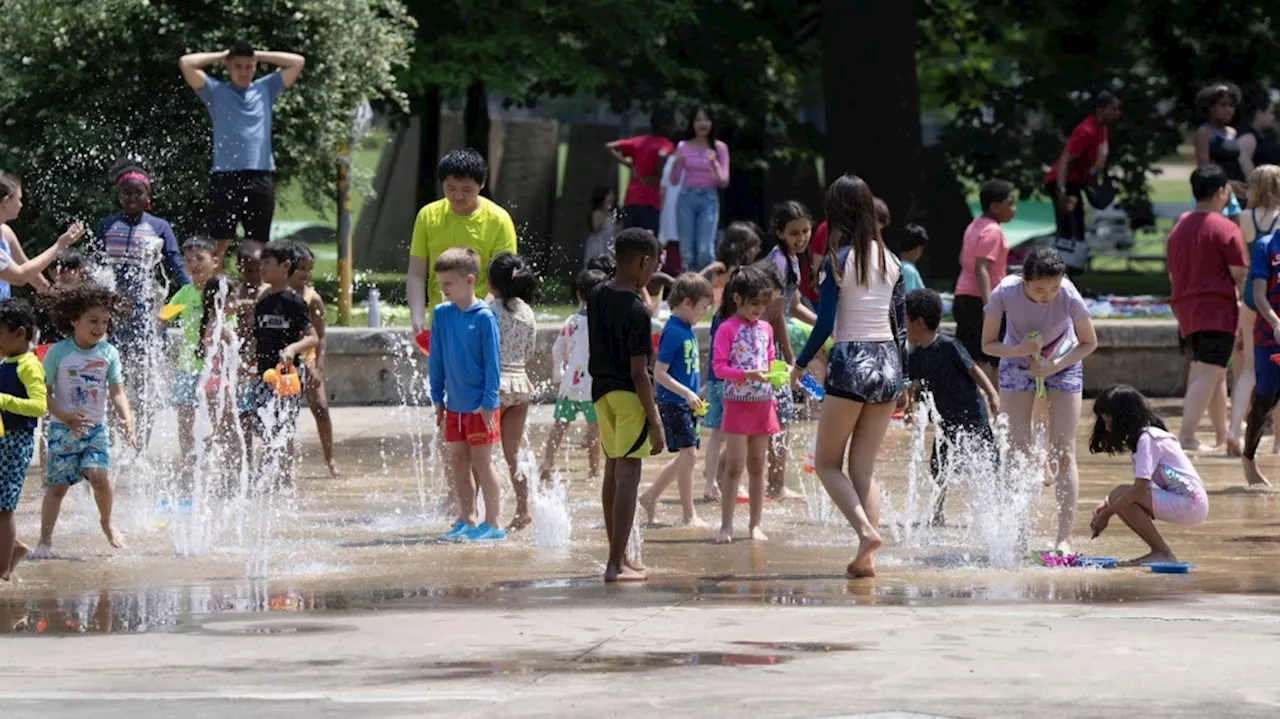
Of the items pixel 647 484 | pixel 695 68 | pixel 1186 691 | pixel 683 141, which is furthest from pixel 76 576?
pixel 695 68

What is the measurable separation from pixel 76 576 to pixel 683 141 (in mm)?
11366

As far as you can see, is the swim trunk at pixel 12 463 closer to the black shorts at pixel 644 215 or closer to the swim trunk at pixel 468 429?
the swim trunk at pixel 468 429

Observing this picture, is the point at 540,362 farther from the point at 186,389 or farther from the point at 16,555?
the point at 16,555

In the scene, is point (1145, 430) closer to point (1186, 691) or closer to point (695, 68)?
point (1186, 691)

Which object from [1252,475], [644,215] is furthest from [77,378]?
[644,215]

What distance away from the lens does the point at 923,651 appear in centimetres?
745

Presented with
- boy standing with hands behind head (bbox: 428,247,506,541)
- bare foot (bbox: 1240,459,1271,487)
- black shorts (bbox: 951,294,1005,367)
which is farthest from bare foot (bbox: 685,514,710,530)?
black shorts (bbox: 951,294,1005,367)

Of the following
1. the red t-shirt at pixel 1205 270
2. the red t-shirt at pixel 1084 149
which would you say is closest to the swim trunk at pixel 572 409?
the red t-shirt at pixel 1205 270

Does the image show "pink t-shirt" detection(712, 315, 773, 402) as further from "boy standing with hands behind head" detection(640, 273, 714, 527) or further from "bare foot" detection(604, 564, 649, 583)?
"bare foot" detection(604, 564, 649, 583)

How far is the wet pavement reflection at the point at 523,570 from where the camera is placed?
8453mm

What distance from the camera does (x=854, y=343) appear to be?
30.4 feet

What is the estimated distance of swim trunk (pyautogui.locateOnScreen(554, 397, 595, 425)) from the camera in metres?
12.0

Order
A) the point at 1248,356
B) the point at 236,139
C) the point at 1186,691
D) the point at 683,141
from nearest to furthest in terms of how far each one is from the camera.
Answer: the point at 1186,691 < the point at 1248,356 < the point at 236,139 < the point at 683,141

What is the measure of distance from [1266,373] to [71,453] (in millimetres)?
6109
